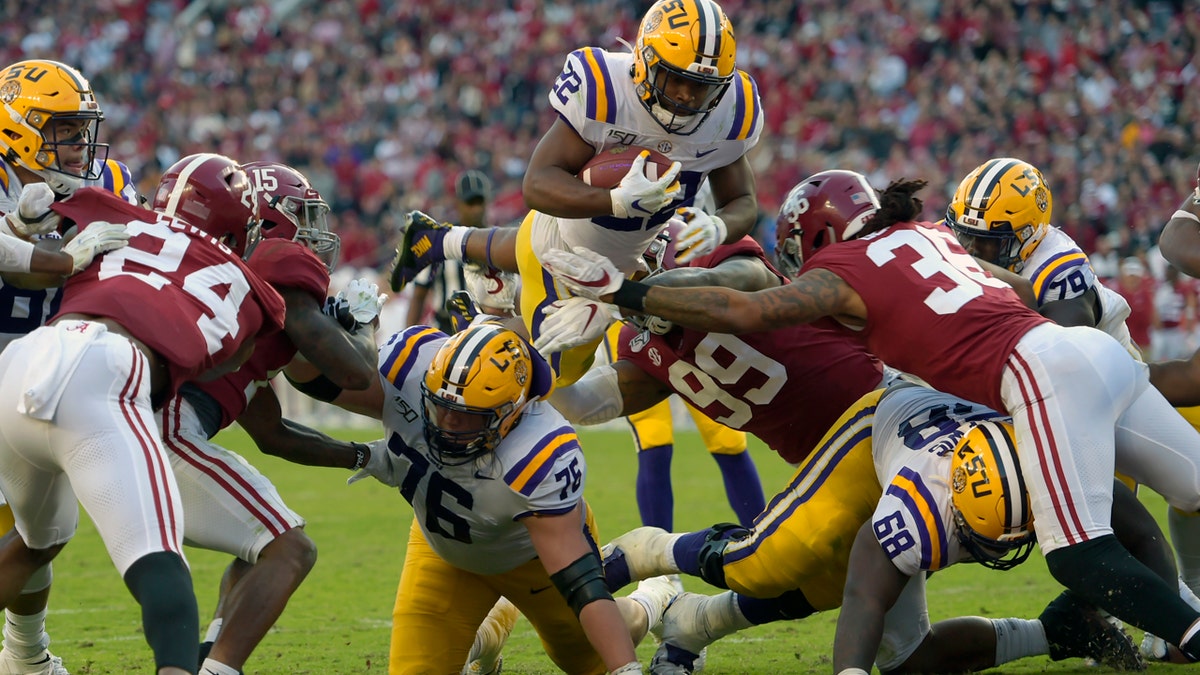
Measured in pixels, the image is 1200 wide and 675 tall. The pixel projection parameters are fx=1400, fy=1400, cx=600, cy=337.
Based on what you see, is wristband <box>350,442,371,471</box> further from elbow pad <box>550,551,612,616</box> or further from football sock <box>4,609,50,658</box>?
football sock <box>4,609,50,658</box>

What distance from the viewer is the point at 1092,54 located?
1708 centimetres

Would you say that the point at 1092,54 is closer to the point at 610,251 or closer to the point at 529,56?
the point at 529,56

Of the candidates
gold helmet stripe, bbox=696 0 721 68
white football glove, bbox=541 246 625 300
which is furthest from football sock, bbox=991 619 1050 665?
gold helmet stripe, bbox=696 0 721 68

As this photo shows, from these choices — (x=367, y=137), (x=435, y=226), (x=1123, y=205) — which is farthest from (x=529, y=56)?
(x=435, y=226)

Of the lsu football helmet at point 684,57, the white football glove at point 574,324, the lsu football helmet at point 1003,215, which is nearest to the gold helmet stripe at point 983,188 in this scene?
the lsu football helmet at point 1003,215

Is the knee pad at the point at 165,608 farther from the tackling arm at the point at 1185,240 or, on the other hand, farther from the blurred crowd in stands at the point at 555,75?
the blurred crowd in stands at the point at 555,75

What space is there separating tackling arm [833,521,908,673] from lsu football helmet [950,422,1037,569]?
256 mm

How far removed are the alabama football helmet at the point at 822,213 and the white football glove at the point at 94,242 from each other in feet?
7.51

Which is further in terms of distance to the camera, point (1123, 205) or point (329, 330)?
point (1123, 205)

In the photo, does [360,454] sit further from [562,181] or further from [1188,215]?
[1188,215]

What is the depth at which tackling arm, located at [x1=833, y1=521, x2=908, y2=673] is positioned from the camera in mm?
4180

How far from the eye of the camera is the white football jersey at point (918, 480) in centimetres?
422

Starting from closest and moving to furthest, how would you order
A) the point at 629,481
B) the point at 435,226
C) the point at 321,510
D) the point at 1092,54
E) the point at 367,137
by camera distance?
the point at 435,226 → the point at 321,510 → the point at 629,481 → the point at 1092,54 → the point at 367,137

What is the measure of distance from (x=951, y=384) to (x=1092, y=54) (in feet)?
45.8
